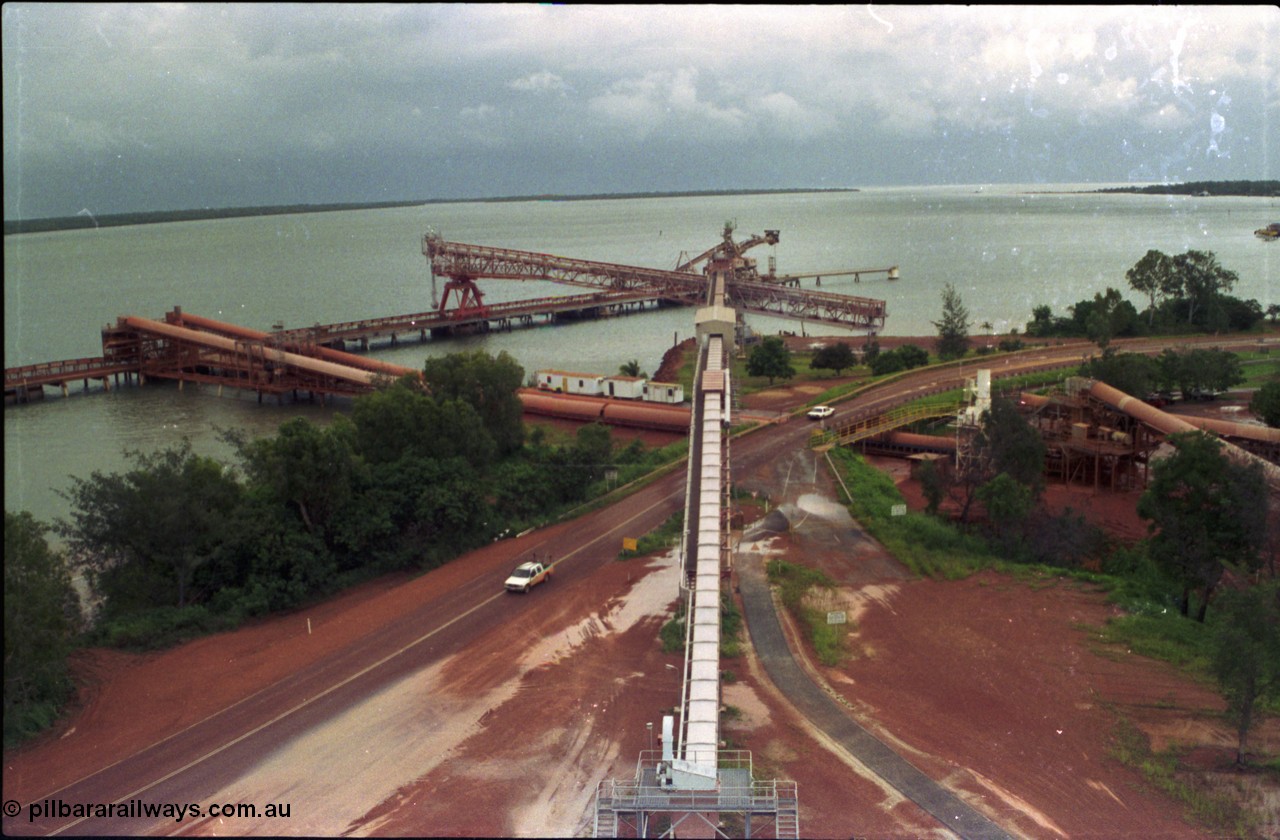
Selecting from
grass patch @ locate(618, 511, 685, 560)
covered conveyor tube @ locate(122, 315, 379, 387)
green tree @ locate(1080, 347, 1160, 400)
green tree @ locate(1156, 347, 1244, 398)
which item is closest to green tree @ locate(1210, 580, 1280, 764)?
grass patch @ locate(618, 511, 685, 560)

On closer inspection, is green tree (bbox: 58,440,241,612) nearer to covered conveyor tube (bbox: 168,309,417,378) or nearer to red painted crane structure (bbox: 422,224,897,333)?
covered conveyor tube (bbox: 168,309,417,378)

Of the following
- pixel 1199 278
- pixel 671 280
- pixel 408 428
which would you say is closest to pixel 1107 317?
pixel 1199 278

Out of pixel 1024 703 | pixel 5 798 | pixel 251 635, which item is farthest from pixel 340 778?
pixel 1024 703

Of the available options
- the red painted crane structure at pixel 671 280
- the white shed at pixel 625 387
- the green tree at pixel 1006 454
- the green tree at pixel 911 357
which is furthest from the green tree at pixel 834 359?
the green tree at pixel 1006 454

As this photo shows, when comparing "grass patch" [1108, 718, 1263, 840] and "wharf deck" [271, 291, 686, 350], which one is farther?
"wharf deck" [271, 291, 686, 350]

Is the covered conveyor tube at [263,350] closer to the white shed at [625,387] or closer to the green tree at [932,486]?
the white shed at [625,387]
